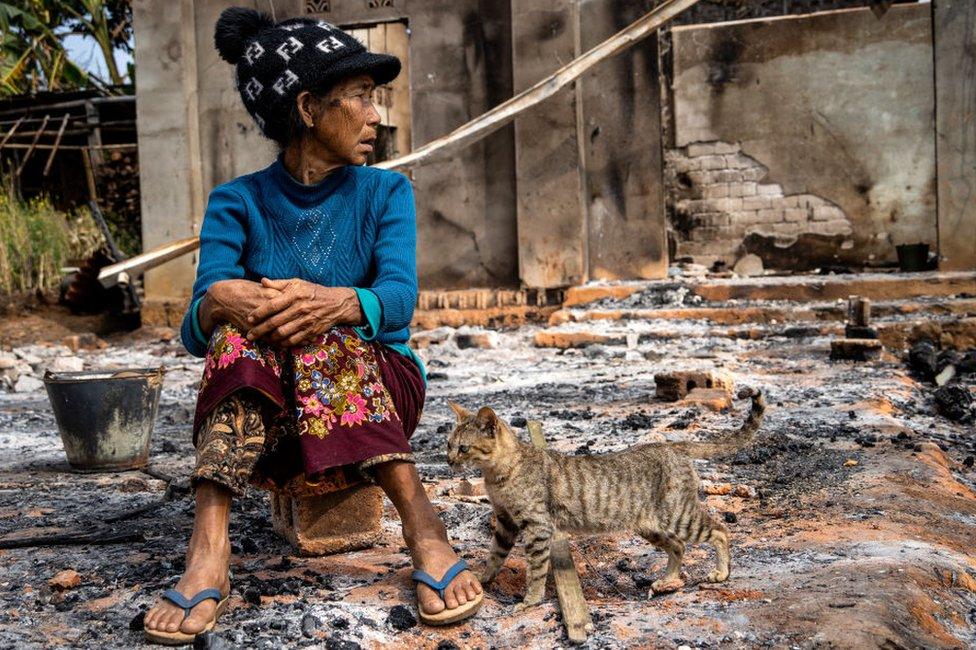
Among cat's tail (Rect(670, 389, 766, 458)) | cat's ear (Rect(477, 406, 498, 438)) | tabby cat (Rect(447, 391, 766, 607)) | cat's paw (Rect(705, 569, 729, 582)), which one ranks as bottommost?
cat's paw (Rect(705, 569, 729, 582))

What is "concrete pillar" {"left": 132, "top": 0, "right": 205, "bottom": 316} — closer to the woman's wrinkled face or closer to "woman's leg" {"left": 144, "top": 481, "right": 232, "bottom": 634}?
the woman's wrinkled face

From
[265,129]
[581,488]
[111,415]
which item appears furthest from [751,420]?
[111,415]

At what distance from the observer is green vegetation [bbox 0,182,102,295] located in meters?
11.9

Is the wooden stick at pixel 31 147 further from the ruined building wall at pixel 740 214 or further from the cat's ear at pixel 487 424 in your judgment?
the cat's ear at pixel 487 424

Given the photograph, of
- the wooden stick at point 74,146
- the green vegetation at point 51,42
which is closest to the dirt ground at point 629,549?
the wooden stick at point 74,146

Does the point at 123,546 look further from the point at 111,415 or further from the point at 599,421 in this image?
the point at 599,421

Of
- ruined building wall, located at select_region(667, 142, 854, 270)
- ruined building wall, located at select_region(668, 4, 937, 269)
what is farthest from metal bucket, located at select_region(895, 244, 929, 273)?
ruined building wall, located at select_region(667, 142, 854, 270)

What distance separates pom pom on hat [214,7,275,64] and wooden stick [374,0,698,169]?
4698mm

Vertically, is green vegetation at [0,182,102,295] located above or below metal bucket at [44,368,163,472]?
above

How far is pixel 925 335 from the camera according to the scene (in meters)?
7.55

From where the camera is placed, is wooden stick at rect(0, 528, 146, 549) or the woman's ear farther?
wooden stick at rect(0, 528, 146, 549)

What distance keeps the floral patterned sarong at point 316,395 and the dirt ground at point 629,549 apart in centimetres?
42

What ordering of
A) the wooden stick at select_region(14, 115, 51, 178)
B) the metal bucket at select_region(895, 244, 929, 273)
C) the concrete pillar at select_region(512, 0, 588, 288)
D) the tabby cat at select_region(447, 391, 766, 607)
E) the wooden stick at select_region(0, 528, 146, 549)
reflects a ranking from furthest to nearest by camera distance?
the wooden stick at select_region(14, 115, 51, 178) → the metal bucket at select_region(895, 244, 929, 273) → the concrete pillar at select_region(512, 0, 588, 288) → the wooden stick at select_region(0, 528, 146, 549) → the tabby cat at select_region(447, 391, 766, 607)

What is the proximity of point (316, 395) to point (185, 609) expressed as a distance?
2.02 ft
